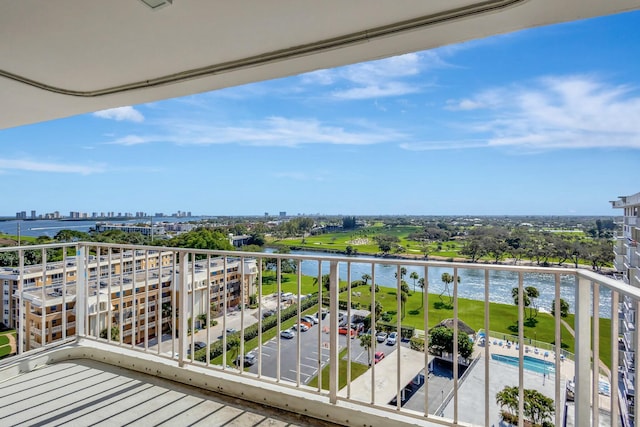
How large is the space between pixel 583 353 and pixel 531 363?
1.05 feet

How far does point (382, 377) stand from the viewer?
6.76 feet

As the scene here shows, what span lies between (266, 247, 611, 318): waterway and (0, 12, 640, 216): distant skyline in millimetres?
3175

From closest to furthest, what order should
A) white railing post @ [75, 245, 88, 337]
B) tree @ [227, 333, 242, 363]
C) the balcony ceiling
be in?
the balcony ceiling < tree @ [227, 333, 242, 363] < white railing post @ [75, 245, 88, 337]

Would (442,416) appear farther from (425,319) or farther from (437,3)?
(437,3)

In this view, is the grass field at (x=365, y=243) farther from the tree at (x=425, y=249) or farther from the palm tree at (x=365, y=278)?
the palm tree at (x=365, y=278)

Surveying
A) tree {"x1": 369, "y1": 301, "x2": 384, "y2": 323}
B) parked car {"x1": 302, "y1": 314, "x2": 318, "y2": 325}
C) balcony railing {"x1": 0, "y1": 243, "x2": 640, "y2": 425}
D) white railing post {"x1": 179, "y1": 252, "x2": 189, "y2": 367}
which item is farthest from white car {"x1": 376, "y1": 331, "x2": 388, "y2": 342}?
white railing post {"x1": 179, "y1": 252, "x2": 189, "y2": 367}

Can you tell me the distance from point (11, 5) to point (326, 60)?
1751 millimetres

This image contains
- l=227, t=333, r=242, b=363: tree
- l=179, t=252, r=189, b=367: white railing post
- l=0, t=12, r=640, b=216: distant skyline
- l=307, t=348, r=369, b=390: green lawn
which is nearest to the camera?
l=307, t=348, r=369, b=390: green lawn

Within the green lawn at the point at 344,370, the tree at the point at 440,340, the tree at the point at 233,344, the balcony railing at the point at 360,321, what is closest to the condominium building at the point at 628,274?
the balcony railing at the point at 360,321

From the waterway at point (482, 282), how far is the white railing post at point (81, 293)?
2359 mm

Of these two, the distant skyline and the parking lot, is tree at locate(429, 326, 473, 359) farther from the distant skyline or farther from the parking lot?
the distant skyline

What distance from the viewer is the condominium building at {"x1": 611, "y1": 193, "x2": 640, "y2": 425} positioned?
122 centimetres

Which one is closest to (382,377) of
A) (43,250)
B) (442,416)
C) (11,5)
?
(442,416)

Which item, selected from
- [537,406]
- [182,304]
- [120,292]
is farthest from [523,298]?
[120,292]
